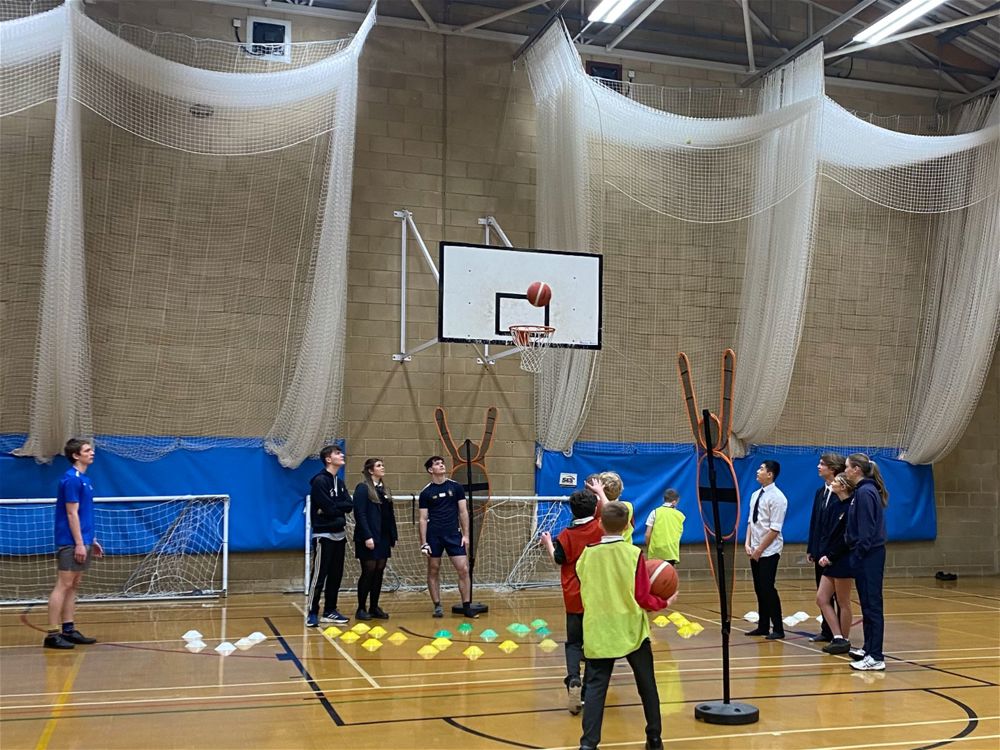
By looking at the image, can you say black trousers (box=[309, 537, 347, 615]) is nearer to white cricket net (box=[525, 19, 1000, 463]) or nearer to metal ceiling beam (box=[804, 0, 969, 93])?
white cricket net (box=[525, 19, 1000, 463])

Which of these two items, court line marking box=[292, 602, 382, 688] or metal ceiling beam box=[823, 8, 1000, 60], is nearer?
court line marking box=[292, 602, 382, 688]

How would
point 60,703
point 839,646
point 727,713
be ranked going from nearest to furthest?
1. point 727,713
2. point 60,703
3. point 839,646

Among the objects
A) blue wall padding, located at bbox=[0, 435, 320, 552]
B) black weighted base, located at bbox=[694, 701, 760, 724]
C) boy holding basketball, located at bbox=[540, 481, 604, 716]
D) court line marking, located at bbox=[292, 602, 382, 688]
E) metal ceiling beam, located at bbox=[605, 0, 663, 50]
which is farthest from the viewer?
metal ceiling beam, located at bbox=[605, 0, 663, 50]

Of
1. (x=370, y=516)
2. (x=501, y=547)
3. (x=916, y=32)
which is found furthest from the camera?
(x=501, y=547)

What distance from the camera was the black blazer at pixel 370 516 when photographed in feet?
32.2

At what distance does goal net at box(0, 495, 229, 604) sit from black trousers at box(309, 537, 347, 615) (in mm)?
2773

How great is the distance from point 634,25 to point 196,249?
6692mm

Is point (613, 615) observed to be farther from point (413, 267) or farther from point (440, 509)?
point (413, 267)

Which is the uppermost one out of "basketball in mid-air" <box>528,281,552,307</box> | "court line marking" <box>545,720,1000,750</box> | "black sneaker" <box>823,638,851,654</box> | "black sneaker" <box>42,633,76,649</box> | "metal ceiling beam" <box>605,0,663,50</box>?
"metal ceiling beam" <box>605,0,663,50</box>

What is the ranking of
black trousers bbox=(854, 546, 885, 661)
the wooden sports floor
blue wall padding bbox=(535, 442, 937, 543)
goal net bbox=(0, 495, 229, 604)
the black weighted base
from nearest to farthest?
1. the wooden sports floor
2. the black weighted base
3. black trousers bbox=(854, 546, 885, 661)
4. goal net bbox=(0, 495, 229, 604)
5. blue wall padding bbox=(535, 442, 937, 543)

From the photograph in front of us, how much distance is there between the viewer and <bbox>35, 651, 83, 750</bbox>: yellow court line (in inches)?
212

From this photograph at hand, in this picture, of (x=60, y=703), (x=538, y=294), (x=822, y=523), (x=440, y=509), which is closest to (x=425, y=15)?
(x=538, y=294)

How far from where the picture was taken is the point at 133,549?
467 inches

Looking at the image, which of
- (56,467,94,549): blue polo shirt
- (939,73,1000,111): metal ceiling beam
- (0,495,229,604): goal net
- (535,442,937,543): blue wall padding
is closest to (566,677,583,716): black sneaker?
(56,467,94,549): blue polo shirt
